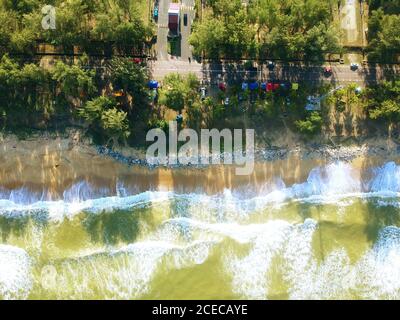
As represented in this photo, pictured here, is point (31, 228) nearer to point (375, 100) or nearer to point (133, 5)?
point (133, 5)

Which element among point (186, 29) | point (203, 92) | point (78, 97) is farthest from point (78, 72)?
point (203, 92)

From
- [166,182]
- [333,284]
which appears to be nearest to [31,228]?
[166,182]

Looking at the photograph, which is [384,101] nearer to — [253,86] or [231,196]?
[253,86]

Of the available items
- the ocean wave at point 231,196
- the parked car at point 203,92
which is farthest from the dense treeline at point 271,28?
the ocean wave at point 231,196

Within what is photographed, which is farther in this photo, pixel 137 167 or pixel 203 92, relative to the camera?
pixel 137 167

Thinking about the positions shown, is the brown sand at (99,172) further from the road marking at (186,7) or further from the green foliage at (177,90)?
the road marking at (186,7)

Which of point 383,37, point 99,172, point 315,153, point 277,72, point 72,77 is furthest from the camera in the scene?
point 315,153

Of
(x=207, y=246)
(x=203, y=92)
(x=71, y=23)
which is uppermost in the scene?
(x=71, y=23)
